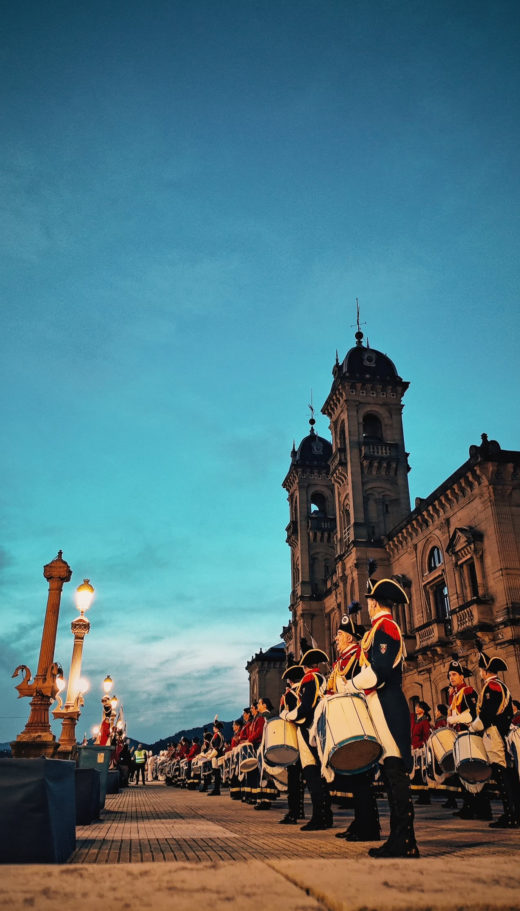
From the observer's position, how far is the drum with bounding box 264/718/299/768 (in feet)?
28.4

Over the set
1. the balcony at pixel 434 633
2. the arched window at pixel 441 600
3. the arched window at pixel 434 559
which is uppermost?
the arched window at pixel 434 559

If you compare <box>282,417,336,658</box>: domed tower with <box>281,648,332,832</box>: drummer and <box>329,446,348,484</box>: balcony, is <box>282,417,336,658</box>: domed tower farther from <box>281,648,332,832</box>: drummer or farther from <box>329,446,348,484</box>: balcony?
<box>281,648,332,832</box>: drummer

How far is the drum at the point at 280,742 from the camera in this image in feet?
28.4

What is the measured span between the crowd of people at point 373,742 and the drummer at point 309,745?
0.01 metres

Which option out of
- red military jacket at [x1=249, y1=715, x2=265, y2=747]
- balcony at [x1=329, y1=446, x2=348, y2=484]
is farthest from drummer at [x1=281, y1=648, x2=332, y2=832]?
balcony at [x1=329, y1=446, x2=348, y2=484]

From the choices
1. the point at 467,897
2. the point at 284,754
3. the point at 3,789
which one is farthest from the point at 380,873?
the point at 284,754

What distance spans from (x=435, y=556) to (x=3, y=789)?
28018 mm

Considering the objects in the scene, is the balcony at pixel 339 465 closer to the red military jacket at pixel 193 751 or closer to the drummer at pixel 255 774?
the red military jacket at pixel 193 751

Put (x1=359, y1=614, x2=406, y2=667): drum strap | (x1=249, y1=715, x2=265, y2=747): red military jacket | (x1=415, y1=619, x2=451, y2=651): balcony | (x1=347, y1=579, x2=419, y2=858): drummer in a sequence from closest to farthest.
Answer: (x1=347, y1=579, x2=419, y2=858): drummer < (x1=359, y1=614, x2=406, y2=667): drum strap < (x1=249, y1=715, x2=265, y2=747): red military jacket < (x1=415, y1=619, x2=451, y2=651): balcony

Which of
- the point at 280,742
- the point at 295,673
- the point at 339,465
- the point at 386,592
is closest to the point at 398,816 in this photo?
the point at 386,592

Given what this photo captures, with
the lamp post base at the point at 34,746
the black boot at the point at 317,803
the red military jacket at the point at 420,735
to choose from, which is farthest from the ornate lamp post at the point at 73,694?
the red military jacket at the point at 420,735

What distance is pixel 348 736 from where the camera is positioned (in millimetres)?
5316

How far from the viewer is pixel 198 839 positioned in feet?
20.8

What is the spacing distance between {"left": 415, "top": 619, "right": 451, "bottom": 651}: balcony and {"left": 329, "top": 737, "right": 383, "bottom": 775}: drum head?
2266cm
